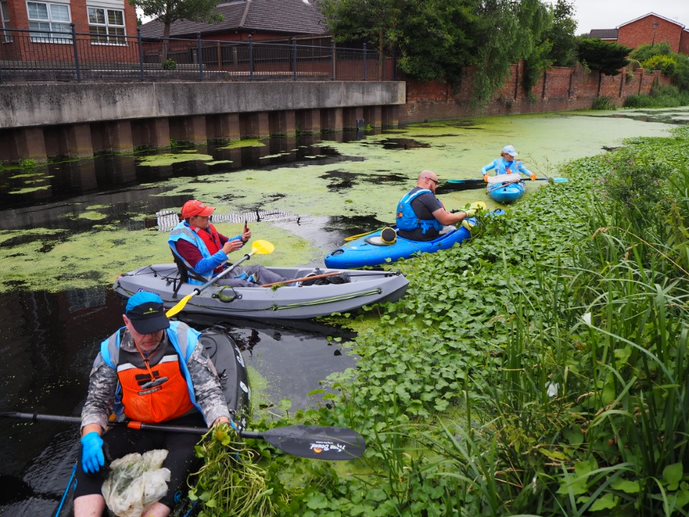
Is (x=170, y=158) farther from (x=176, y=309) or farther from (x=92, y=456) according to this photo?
(x=92, y=456)

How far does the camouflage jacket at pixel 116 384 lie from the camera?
305cm

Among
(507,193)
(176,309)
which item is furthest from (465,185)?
(176,309)

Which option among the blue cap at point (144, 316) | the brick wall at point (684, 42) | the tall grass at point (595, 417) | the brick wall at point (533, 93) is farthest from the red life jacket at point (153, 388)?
the brick wall at point (684, 42)

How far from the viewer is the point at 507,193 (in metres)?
9.25

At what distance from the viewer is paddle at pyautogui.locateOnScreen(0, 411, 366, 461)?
2.93 meters

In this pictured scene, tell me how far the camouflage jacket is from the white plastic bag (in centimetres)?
28

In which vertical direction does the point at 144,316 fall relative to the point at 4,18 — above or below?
below

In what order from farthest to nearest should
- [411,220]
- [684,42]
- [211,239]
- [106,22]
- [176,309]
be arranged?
[684,42] → [106,22] → [411,220] → [211,239] → [176,309]

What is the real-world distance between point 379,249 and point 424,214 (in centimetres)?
62

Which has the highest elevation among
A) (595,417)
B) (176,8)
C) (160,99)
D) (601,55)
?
(176,8)

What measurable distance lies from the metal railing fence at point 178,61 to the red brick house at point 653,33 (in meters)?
38.5

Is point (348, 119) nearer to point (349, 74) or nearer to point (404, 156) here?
point (349, 74)

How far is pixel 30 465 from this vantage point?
3531 mm

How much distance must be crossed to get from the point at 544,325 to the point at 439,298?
5.37ft
